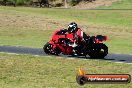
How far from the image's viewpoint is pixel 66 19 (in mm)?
53250

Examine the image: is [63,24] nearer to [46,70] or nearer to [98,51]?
[98,51]

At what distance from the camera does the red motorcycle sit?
70.1 feet

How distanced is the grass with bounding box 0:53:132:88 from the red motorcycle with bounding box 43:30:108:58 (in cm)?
204

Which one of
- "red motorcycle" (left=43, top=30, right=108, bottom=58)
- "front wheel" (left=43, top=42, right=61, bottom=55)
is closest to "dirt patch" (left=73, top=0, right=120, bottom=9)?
"front wheel" (left=43, top=42, right=61, bottom=55)

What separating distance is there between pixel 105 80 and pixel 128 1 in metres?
82.2

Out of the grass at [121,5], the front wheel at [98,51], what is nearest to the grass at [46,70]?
the front wheel at [98,51]

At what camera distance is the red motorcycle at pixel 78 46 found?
70.1 ft

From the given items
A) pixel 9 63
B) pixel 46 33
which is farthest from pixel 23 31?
pixel 9 63

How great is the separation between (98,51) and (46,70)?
236 inches

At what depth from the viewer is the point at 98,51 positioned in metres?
21.7

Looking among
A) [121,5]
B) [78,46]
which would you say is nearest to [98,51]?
[78,46]

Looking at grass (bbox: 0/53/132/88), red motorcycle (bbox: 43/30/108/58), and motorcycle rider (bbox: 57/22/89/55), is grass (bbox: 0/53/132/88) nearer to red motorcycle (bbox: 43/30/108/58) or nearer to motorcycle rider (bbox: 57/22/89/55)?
red motorcycle (bbox: 43/30/108/58)

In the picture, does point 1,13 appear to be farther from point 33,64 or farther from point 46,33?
point 33,64

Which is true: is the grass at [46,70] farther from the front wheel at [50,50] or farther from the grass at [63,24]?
the grass at [63,24]
